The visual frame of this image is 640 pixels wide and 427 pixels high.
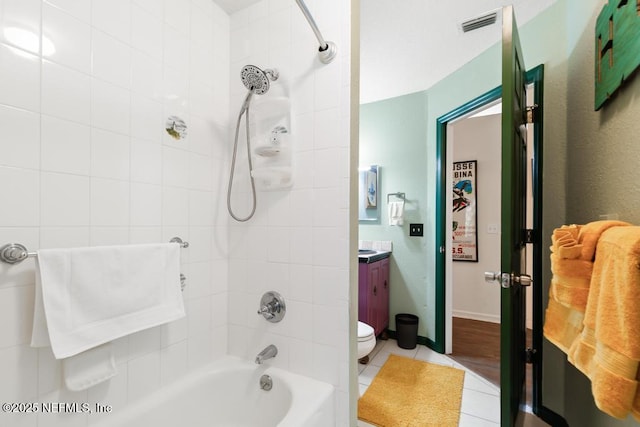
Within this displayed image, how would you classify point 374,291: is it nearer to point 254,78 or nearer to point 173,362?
point 173,362

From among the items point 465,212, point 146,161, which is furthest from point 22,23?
point 465,212

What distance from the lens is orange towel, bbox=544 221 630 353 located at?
2.18ft

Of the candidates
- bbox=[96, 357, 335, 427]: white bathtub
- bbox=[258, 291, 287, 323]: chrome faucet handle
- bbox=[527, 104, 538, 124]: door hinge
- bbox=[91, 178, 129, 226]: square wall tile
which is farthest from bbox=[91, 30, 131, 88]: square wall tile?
bbox=[527, 104, 538, 124]: door hinge

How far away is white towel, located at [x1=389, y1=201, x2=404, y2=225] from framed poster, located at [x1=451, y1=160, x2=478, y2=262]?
44.9 inches

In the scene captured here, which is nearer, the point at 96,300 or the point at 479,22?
the point at 96,300

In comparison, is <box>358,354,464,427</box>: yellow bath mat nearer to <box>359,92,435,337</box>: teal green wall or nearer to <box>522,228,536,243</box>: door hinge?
<box>359,92,435,337</box>: teal green wall

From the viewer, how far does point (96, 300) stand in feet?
3.04

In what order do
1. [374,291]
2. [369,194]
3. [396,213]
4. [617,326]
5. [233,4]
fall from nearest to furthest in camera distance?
[617,326], [233,4], [374,291], [396,213], [369,194]

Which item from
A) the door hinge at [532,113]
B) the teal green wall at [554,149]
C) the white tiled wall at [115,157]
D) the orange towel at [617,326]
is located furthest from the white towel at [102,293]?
the door hinge at [532,113]

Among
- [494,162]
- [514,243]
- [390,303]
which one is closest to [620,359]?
[514,243]

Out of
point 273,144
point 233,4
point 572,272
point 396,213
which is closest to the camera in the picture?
point 572,272

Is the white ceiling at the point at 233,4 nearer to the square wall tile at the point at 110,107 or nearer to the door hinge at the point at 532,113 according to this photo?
the square wall tile at the point at 110,107

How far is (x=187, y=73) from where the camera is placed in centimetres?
135

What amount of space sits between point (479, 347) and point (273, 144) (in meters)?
2.72
